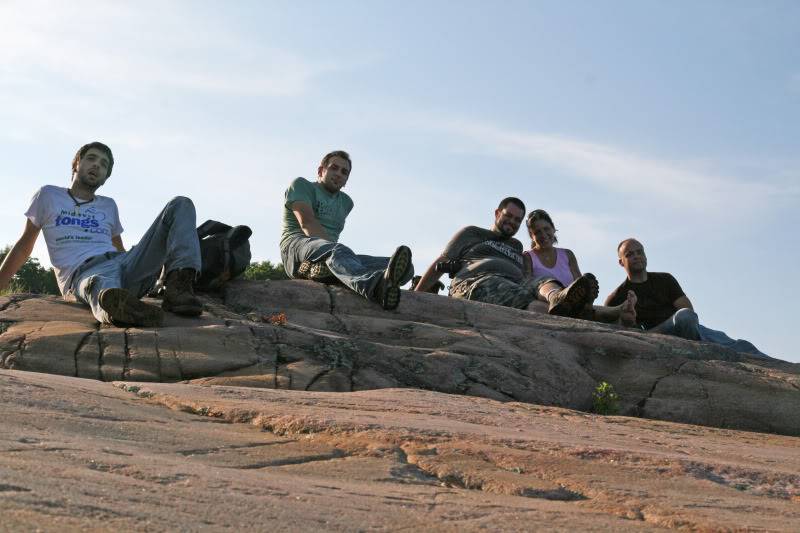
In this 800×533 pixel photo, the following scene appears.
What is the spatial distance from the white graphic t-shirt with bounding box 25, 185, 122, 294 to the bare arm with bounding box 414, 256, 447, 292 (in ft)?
9.36

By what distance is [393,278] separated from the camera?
23.4ft

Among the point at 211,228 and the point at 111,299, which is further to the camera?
the point at 211,228

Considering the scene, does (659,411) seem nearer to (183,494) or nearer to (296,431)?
(296,431)

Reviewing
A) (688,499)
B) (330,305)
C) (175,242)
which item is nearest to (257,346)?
(175,242)

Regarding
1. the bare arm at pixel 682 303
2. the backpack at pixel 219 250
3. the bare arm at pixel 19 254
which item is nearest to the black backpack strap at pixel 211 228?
the backpack at pixel 219 250

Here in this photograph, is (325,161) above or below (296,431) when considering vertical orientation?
above

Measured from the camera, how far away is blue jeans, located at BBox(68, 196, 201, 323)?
645 cm

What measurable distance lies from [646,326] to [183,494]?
6707 mm

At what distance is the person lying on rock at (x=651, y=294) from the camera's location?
8.46 metres

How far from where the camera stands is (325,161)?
840 centimetres

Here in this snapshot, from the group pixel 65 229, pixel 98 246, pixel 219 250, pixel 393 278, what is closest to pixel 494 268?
pixel 393 278

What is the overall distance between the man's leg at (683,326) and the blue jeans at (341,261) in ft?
7.77

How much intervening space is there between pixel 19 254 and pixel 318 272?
225 centimetres

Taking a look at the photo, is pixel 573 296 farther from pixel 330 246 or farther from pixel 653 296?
pixel 330 246
